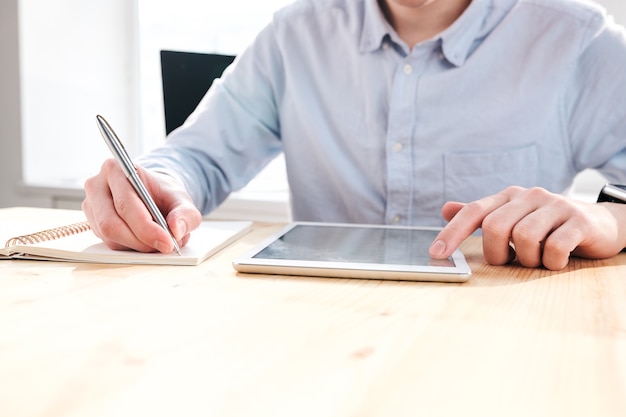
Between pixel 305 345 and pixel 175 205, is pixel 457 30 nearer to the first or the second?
pixel 175 205

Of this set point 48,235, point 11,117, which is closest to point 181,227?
point 48,235

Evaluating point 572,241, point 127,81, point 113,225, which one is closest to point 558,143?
point 572,241

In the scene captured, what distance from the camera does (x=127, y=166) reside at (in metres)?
0.66

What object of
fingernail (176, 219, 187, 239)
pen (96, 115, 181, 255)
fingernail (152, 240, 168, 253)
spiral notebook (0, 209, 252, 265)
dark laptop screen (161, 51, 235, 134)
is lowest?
spiral notebook (0, 209, 252, 265)

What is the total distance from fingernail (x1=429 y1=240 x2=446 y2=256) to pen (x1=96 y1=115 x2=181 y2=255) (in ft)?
0.81

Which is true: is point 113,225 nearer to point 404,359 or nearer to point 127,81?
point 404,359

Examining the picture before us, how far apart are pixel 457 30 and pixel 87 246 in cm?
68

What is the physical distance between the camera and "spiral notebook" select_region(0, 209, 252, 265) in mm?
626

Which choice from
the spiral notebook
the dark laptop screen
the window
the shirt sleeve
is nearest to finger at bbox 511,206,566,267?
the spiral notebook

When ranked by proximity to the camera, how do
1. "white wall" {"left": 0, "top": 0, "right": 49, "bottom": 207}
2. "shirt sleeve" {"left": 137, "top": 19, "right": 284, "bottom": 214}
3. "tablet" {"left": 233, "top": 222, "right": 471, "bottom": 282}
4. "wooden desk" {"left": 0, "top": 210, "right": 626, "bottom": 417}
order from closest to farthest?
"wooden desk" {"left": 0, "top": 210, "right": 626, "bottom": 417} < "tablet" {"left": 233, "top": 222, "right": 471, "bottom": 282} < "shirt sleeve" {"left": 137, "top": 19, "right": 284, "bottom": 214} < "white wall" {"left": 0, "top": 0, "right": 49, "bottom": 207}

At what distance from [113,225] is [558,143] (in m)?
0.75

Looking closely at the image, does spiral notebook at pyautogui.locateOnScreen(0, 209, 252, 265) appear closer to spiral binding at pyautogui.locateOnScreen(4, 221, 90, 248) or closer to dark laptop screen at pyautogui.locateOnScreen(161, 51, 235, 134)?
spiral binding at pyautogui.locateOnScreen(4, 221, 90, 248)

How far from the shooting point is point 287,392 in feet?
1.03

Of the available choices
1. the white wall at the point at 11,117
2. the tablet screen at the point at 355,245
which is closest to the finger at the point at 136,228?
the tablet screen at the point at 355,245
